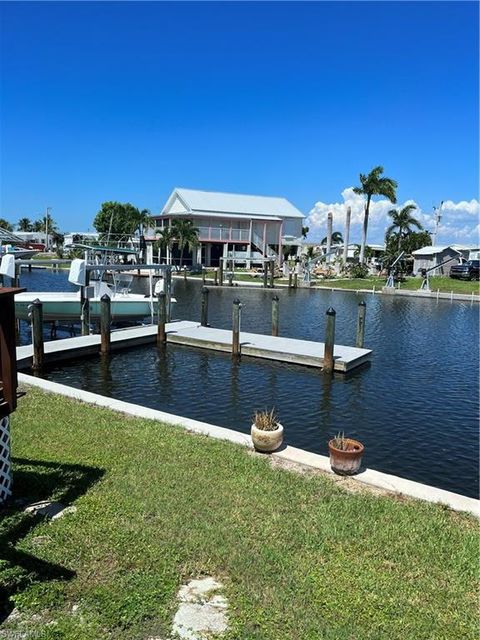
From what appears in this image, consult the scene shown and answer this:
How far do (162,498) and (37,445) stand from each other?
99.7 inches

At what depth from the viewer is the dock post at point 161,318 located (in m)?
18.8

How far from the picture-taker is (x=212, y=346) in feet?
60.5

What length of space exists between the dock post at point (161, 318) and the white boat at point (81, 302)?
2139 millimetres

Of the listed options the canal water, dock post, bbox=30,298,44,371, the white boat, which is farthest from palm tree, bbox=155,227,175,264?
dock post, bbox=30,298,44,371

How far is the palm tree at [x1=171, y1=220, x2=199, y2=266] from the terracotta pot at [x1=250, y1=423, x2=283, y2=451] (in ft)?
180

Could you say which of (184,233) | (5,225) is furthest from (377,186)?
(5,225)

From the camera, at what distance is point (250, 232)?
6556cm

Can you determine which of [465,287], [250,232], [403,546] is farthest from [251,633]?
[250,232]

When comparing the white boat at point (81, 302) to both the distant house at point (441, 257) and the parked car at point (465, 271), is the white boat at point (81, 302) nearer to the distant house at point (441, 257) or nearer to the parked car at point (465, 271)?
the parked car at point (465, 271)

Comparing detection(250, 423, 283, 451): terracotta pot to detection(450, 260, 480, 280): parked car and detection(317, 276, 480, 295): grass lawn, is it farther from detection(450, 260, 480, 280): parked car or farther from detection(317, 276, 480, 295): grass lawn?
detection(450, 260, 480, 280): parked car

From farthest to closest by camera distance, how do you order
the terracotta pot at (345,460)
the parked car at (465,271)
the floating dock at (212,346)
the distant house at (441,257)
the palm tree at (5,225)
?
1. the palm tree at (5,225)
2. the distant house at (441,257)
3. the parked car at (465,271)
4. the floating dock at (212,346)
5. the terracotta pot at (345,460)

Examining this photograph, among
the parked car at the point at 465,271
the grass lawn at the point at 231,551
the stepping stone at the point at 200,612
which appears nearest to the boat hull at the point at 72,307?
the grass lawn at the point at 231,551

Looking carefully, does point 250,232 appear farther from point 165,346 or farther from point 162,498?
point 162,498

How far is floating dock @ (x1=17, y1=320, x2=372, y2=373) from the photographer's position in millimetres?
15919
